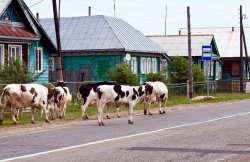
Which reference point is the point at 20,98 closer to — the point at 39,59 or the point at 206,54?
the point at 39,59

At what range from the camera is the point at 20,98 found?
24828 mm

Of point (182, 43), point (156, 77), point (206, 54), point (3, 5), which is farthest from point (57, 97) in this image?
point (182, 43)

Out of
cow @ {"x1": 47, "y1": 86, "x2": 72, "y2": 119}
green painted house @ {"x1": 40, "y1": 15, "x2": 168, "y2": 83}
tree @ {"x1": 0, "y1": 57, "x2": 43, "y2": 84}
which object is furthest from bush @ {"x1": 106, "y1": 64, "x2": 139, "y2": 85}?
cow @ {"x1": 47, "y1": 86, "x2": 72, "y2": 119}

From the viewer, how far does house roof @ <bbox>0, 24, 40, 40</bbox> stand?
3773cm

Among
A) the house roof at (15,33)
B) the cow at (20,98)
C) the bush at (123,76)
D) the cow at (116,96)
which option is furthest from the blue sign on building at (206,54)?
the cow at (20,98)

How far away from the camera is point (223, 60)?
279 feet

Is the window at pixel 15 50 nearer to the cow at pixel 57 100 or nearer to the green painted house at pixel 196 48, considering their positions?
the cow at pixel 57 100

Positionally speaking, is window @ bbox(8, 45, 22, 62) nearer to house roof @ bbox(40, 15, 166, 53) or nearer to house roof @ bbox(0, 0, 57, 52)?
house roof @ bbox(0, 0, 57, 52)

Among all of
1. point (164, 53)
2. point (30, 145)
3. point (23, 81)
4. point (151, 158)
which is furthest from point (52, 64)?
point (151, 158)

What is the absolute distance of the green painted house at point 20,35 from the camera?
3828cm

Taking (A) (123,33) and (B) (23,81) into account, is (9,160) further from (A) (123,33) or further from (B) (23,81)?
(A) (123,33)

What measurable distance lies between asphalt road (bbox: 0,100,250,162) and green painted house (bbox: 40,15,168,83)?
25471 millimetres

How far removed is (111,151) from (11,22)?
25884 mm

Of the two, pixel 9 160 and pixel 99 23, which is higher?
pixel 99 23
